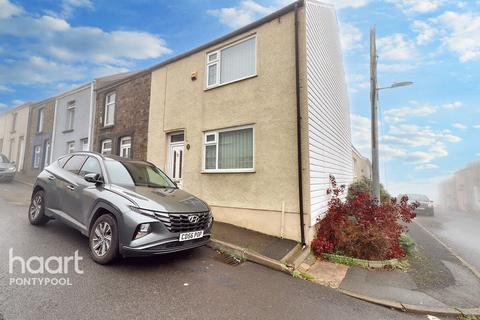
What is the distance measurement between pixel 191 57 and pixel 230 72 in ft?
6.66

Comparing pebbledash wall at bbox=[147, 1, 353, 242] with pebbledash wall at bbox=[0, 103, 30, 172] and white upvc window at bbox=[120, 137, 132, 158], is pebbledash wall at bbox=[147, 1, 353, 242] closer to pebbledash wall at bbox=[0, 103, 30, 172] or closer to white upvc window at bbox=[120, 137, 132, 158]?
white upvc window at bbox=[120, 137, 132, 158]

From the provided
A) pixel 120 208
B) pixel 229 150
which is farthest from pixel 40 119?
pixel 120 208

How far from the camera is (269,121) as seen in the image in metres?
6.95

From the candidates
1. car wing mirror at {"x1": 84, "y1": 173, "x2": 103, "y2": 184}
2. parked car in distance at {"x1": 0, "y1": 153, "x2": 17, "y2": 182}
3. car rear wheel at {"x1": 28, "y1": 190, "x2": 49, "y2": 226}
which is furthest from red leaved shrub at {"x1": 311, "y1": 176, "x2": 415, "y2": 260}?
parked car in distance at {"x1": 0, "y1": 153, "x2": 17, "y2": 182}

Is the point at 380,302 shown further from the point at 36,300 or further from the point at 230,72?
the point at 230,72

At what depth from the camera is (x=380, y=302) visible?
387 centimetres

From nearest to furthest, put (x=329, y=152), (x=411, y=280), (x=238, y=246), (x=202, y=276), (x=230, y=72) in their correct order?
(x=202, y=276), (x=411, y=280), (x=238, y=246), (x=230, y=72), (x=329, y=152)

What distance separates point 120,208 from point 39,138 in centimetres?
1889


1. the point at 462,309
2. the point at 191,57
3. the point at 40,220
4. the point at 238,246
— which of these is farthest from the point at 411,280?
the point at 191,57

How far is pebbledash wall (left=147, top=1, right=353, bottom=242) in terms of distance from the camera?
6.46 metres

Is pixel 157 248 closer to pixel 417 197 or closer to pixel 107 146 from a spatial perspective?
pixel 107 146

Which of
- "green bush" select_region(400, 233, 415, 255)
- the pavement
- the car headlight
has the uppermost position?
the car headlight

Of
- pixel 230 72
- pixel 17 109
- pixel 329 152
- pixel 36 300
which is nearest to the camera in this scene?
pixel 36 300

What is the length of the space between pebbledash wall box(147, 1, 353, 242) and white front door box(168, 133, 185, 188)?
0.22 metres
